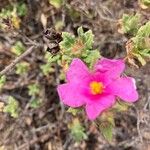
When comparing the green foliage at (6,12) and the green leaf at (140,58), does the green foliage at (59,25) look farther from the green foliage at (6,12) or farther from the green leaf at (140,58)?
the green leaf at (140,58)

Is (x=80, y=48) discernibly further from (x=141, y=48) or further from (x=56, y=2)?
(x=56, y=2)

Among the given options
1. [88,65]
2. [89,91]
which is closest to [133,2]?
[88,65]

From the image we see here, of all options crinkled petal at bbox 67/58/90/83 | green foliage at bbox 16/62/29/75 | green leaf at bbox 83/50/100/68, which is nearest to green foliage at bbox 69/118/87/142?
green foliage at bbox 16/62/29/75

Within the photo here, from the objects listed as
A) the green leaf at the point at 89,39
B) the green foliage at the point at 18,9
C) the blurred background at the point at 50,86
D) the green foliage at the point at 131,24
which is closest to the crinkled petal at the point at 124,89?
the green leaf at the point at 89,39

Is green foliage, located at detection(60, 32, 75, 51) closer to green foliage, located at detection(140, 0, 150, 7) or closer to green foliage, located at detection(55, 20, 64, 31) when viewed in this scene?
green foliage, located at detection(140, 0, 150, 7)

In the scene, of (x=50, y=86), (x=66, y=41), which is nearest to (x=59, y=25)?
(x=50, y=86)

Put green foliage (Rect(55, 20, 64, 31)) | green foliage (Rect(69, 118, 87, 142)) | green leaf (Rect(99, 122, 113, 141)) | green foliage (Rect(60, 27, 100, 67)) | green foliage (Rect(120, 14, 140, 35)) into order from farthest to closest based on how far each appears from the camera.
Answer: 1. green foliage (Rect(55, 20, 64, 31))
2. green foliage (Rect(69, 118, 87, 142))
3. green foliage (Rect(120, 14, 140, 35))
4. green foliage (Rect(60, 27, 100, 67))
5. green leaf (Rect(99, 122, 113, 141))
